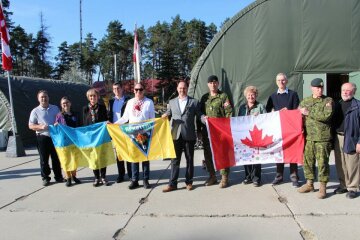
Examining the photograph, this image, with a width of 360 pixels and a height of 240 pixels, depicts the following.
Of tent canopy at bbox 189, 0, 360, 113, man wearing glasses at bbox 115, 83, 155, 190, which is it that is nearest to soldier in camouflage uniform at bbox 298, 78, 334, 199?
man wearing glasses at bbox 115, 83, 155, 190

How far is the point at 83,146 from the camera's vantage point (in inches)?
286

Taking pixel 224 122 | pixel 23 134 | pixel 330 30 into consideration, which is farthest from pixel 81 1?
pixel 224 122

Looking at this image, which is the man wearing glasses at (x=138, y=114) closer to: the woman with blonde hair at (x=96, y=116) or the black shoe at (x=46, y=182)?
the woman with blonde hair at (x=96, y=116)

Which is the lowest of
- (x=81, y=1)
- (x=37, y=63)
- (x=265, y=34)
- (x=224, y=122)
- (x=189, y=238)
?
(x=189, y=238)

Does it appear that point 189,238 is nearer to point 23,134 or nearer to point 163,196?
point 163,196

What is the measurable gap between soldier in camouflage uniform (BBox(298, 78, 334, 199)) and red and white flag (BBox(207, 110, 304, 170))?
2.05 ft

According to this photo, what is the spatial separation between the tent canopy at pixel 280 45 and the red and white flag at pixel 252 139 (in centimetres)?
474

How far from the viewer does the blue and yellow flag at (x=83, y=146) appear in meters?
7.16

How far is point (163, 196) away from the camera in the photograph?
246 inches

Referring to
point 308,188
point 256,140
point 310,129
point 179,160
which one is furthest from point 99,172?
point 310,129

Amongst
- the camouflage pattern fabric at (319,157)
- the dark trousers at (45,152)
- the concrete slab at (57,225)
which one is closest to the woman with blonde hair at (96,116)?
the dark trousers at (45,152)

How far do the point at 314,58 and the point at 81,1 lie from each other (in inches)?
2063

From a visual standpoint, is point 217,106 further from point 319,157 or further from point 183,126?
Result: point 319,157

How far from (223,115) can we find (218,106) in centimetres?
20
